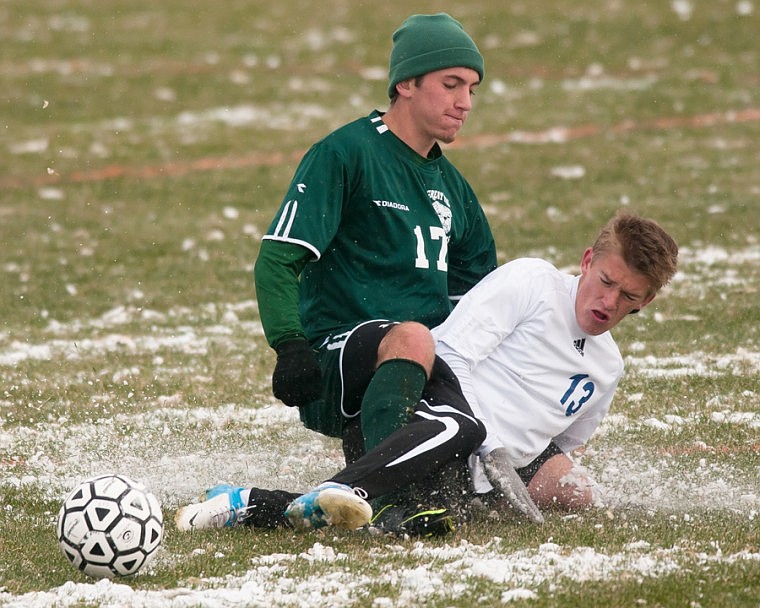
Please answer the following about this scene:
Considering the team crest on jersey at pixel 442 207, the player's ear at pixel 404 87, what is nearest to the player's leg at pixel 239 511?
the team crest on jersey at pixel 442 207

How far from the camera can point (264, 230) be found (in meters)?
13.6

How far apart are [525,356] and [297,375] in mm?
984

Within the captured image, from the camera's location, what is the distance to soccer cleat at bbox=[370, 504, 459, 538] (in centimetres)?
481

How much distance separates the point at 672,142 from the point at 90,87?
29.6 feet

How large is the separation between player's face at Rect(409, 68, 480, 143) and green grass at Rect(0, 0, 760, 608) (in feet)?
5.47

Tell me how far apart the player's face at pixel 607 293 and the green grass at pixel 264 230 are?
77cm

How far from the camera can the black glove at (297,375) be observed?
16.3ft

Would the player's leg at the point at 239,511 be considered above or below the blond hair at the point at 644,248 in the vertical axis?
below

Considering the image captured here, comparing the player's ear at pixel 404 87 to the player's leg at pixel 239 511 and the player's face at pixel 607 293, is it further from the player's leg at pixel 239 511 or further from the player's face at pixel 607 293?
the player's leg at pixel 239 511

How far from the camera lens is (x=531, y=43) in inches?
890

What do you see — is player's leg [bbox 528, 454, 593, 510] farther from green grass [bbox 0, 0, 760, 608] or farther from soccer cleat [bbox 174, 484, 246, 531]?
soccer cleat [bbox 174, 484, 246, 531]

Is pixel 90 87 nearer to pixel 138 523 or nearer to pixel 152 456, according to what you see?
pixel 152 456

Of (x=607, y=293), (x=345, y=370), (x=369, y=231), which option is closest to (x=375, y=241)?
(x=369, y=231)

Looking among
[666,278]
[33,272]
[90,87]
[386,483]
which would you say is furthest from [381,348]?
[90,87]
